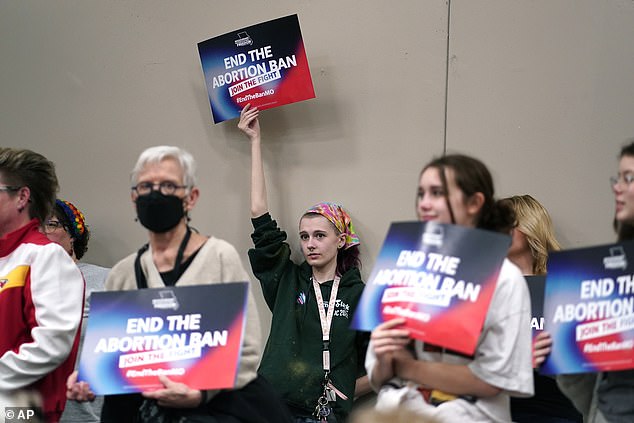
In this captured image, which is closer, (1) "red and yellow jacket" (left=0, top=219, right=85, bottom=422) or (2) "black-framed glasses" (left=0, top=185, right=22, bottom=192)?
(1) "red and yellow jacket" (left=0, top=219, right=85, bottom=422)

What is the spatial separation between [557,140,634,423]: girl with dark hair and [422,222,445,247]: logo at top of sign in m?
0.62

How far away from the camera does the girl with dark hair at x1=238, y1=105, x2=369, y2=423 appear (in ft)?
12.9

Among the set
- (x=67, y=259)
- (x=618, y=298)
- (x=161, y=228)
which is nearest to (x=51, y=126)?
(x=67, y=259)

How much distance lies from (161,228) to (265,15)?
7.64 feet

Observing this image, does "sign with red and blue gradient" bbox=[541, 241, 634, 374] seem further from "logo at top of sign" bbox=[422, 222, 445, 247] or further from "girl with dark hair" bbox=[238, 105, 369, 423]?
"girl with dark hair" bbox=[238, 105, 369, 423]

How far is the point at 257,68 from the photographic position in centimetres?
436

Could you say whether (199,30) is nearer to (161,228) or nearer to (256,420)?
(161,228)

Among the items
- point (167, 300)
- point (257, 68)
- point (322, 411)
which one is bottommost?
point (322, 411)

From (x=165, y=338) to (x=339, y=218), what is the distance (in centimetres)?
179

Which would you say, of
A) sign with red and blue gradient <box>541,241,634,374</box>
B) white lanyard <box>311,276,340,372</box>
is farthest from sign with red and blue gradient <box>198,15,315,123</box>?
sign with red and blue gradient <box>541,241,634,374</box>

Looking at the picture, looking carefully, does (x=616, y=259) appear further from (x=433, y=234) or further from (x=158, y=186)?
(x=158, y=186)

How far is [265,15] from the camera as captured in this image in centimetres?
472

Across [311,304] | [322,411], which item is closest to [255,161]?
[311,304]

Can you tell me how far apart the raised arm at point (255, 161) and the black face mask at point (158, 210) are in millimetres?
1650
